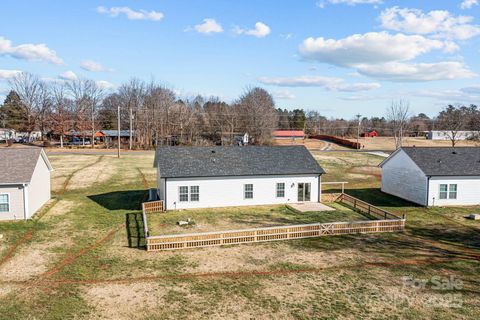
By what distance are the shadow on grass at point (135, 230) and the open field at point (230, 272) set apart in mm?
75

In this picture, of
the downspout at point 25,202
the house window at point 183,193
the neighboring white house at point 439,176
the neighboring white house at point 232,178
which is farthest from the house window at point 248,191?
the downspout at point 25,202

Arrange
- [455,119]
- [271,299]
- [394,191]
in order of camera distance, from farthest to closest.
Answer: [455,119], [394,191], [271,299]

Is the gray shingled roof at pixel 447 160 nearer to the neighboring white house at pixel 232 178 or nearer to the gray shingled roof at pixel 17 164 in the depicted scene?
the neighboring white house at pixel 232 178

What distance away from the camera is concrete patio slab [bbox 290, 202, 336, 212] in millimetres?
30469

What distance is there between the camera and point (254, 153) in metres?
34.7

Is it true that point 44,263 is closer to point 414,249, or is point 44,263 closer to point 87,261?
point 87,261

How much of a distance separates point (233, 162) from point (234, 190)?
2752 millimetres

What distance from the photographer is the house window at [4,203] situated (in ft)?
85.6

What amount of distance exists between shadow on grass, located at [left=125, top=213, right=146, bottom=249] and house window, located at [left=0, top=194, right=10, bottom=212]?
8087 mm

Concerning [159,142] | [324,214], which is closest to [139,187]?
[324,214]

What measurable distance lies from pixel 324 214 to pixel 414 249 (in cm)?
830

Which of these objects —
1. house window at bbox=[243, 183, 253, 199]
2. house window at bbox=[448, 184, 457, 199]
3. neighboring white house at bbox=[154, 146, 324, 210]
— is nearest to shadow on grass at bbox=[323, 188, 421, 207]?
house window at bbox=[448, 184, 457, 199]

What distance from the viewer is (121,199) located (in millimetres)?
33781

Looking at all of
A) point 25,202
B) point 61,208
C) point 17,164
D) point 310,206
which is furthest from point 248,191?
point 17,164
